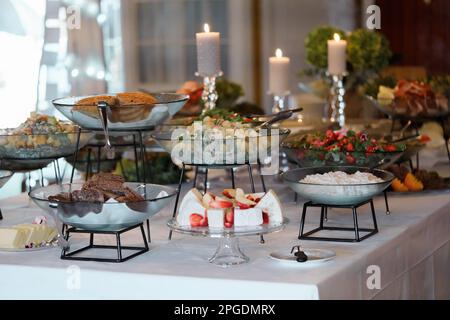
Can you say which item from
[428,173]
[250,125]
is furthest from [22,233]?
[428,173]

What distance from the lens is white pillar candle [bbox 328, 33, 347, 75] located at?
3396 millimetres

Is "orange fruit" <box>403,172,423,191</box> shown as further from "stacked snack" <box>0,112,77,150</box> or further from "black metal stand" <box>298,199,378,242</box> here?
"stacked snack" <box>0,112,77,150</box>

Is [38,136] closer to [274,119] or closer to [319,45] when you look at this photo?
[274,119]

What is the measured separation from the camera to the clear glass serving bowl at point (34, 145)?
7.95ft

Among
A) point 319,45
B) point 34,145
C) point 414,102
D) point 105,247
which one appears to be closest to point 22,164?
point 34,145

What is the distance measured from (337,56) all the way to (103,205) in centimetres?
169

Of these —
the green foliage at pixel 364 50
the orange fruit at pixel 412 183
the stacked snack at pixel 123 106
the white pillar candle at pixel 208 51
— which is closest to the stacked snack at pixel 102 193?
the stacked snack at pixel 123 106

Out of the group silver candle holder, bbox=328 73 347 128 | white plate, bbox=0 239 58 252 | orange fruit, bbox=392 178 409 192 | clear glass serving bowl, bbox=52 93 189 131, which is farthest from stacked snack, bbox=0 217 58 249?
silver candle holder, bbox=328 73 347 128

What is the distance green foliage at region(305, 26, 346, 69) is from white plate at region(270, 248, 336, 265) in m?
1.93

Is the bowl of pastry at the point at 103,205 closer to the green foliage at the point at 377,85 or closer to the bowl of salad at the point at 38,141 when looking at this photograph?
the bowl of salad at the point at 38,141

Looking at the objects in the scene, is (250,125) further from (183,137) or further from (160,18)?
(160,18)

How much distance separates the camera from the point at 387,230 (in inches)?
88.7
